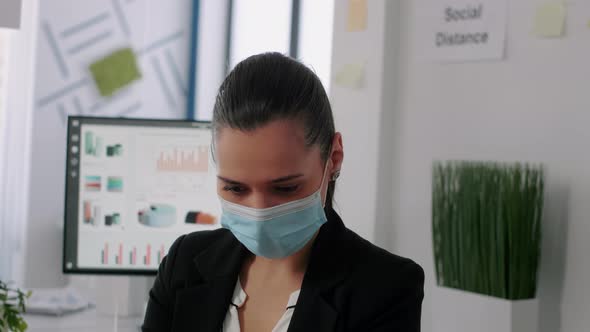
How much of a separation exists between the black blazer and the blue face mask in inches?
2.2

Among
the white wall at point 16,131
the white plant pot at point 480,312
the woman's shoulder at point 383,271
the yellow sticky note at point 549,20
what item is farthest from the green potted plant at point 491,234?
the white wall at point 16,131

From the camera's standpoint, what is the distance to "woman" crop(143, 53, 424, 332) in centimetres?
113

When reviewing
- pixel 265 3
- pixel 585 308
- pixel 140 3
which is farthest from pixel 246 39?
pixel 585 308

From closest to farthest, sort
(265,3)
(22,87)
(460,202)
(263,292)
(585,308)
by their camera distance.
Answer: (263,292)
(585,308)
(460,202)
(22,87)
(265,3)

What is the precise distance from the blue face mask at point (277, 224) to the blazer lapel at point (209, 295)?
0.08 meters

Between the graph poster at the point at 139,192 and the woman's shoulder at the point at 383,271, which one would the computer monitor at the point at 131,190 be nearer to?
the graph poster at the point at 139,192

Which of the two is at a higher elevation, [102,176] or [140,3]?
[140,3]

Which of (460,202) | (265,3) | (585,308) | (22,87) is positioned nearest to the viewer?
(585,308)

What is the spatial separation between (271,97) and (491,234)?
62 cm

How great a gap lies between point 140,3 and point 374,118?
→ 160cm

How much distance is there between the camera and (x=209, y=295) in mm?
1265

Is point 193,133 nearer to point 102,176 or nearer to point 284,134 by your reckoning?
point 102,176

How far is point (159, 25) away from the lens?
334cm

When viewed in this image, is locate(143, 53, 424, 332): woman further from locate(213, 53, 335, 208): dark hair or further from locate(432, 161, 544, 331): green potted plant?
locate(432, 161, 544, 331): green potted plant
